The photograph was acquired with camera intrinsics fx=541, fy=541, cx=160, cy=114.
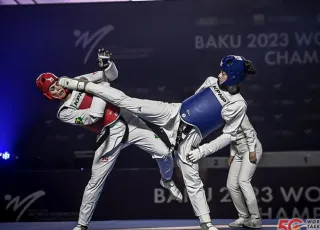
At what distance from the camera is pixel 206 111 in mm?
4855

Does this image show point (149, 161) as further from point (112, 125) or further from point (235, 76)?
point (235, 76)

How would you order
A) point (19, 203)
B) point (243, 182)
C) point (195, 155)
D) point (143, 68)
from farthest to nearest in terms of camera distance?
point (143, 68) → point (19, 203) → point (243, 182) → point (195, 155)

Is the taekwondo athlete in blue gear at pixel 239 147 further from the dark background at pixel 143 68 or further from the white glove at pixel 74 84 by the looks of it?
the dark background at pixel 143 68

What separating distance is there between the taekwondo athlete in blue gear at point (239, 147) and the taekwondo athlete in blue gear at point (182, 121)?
86mm

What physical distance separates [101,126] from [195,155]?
97 centimetres

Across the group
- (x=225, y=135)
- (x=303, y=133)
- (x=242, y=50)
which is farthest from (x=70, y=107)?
(x=303, y=133)

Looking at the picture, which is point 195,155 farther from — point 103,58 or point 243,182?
point 103,58

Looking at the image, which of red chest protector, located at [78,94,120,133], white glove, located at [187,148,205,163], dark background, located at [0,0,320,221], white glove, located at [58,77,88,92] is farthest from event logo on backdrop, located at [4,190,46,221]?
white glove, located at [187,148,205,163]

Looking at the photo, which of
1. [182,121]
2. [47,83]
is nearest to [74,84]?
[47,83]

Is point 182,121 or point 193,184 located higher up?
point 182,121

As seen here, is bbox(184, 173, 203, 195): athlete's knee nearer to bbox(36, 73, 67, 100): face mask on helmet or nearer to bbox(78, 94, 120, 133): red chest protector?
bbox(78, 94, 120, 133): red chest protector

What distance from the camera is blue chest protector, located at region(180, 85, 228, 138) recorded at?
4.85 metres

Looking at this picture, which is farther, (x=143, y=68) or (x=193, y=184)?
(x=143, y=68)

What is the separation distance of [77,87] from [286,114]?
11.9 feet
